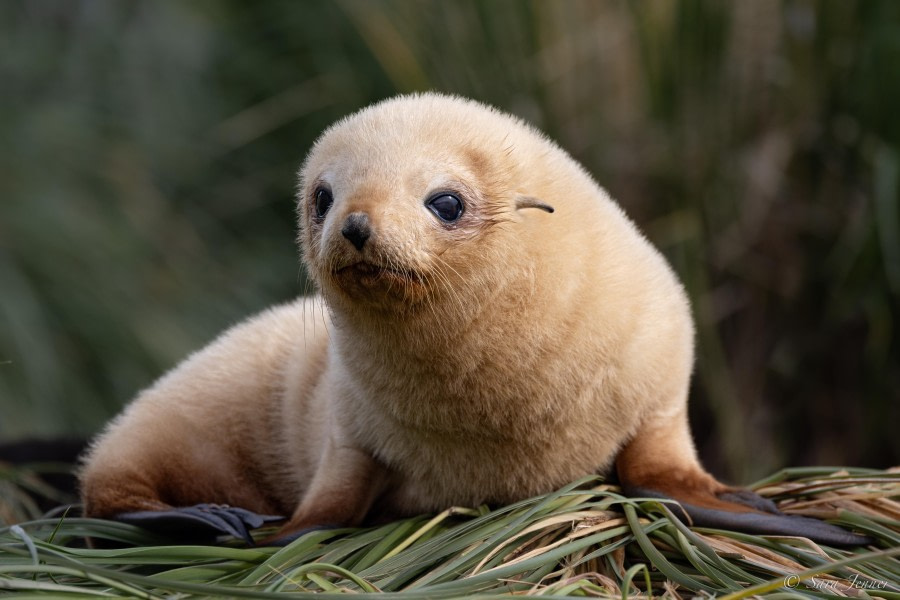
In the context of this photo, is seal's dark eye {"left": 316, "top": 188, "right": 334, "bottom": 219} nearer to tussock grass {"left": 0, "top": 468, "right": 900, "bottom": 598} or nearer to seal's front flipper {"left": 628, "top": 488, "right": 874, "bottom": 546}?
tussock grass {"left": 0, "top": 468, "right": 900, "bottom": 598}

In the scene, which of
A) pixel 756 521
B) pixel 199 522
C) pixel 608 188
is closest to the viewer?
pixel 756 521

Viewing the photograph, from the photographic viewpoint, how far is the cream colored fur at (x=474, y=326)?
300 cm

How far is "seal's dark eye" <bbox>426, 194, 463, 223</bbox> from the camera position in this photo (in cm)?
300

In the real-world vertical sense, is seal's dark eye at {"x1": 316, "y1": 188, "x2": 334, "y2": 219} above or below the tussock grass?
above

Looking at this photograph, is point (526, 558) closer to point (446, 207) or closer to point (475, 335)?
point (475, 335)

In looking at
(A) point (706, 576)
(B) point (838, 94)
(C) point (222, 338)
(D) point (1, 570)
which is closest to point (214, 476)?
(C) point (222, 338)

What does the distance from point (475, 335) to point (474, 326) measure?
0.02 meters

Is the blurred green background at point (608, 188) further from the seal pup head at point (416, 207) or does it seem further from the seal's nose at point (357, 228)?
the seal's nose at point (357, 228)

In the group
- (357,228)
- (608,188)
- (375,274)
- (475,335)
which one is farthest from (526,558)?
(608,188)

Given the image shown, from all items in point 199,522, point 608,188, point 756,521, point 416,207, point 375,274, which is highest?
point 608,188

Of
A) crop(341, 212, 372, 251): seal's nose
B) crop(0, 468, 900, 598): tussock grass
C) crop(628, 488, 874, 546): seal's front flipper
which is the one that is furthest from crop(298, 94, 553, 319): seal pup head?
crop(628, 488, 874, 546): seal's front flipper

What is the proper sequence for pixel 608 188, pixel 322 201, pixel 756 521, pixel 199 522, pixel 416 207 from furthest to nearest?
pixel 608 188, pixel 199 522, pixel 322 201, pixel 756 521, pixel 416 207

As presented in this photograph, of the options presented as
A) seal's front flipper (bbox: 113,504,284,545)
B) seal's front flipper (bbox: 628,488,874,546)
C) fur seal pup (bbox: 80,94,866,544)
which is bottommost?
seal's front flipper (bbox: 113,504,284,545)

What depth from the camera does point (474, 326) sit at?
10.2 ft
